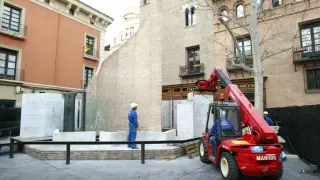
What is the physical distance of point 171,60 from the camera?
Result: 2183cm

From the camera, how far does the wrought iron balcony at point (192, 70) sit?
19625 mm

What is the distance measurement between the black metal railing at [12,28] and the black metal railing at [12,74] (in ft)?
9.39

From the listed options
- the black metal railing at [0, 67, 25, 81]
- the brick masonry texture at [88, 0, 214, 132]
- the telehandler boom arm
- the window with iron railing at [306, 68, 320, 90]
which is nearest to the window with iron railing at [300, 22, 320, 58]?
the window with iron railing at [306, 68, 320, 90]

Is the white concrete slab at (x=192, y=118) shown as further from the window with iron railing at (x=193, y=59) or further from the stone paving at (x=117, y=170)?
the window with iron railing at (x=193, y=59)

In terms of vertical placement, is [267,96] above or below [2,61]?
below

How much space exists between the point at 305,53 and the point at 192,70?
348 inches

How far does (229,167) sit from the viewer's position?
521 cm

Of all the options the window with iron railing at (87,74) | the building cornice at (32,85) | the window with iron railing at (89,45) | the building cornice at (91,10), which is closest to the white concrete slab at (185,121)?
the building cornice at (32,85)

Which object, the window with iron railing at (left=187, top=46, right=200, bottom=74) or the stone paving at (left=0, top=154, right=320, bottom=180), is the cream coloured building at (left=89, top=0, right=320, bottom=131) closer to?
the window with iron railing at (left=187, top=46, right=200, bottom=74)

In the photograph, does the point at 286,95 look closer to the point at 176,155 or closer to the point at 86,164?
the point at 176,155

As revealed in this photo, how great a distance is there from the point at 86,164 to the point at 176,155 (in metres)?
3.06

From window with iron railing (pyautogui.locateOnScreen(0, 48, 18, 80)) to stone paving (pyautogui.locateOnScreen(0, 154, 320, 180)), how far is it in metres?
12.3

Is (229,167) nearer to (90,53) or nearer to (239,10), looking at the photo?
(239,10)

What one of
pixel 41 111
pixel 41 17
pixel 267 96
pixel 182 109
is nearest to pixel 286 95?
pixel 267 96
